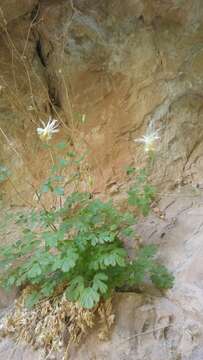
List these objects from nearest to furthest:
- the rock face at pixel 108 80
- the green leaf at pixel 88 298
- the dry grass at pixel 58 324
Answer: the green leaf at pixel 88 298, the dry grass at pixel 58 324, the rock face at pixel 108 80

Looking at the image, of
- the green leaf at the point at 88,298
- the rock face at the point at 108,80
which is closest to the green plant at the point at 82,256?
the green leaf at the point at 88,298

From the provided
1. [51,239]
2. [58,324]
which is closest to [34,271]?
[51,239]

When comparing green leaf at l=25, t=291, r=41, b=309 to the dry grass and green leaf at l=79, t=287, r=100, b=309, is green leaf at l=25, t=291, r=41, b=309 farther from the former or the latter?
green leaf at l=79, t=287, r=100, b=309

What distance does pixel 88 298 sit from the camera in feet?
4.99

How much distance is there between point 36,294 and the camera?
71.1 inches

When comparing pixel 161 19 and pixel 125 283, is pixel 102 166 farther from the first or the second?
pixel 161 19

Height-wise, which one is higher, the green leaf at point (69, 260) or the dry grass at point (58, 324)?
the green leaf at point (69, 260)

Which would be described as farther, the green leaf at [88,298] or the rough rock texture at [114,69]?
the rough rock texture at [114,69]

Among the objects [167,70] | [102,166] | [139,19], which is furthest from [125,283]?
[139,19]

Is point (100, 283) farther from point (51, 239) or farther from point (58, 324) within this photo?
point (58, 324)

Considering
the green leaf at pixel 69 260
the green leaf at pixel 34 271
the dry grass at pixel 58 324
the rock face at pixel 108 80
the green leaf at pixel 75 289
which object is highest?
the rock face at pixel 108 80

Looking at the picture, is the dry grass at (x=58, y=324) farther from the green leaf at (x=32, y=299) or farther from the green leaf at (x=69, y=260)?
the green leaf at (x=69, y=260)

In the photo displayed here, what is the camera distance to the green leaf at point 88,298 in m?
1.51

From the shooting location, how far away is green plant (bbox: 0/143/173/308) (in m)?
1.59
